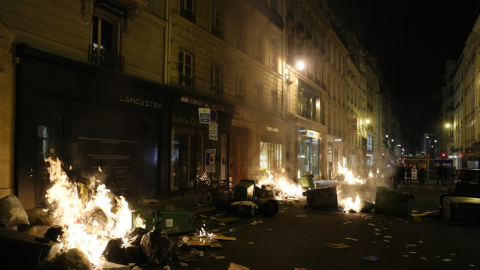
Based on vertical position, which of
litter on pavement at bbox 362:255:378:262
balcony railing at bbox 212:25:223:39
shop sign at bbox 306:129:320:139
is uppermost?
balcony railing at bbox 212:25:223:39

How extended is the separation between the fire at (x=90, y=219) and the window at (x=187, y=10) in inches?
373

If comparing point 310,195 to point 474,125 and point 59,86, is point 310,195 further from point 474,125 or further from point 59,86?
point 474,125

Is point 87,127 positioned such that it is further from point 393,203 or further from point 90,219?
point 393,203

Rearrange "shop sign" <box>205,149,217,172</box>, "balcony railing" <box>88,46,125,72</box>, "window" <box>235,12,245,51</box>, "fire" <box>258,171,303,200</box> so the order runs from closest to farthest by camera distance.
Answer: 1. "balcony railing" <box>88,46,125,72</box>
2. "shop sign" <box>205,149,217,172</box>
3. "fire" <box>258,171,303,200</box>
4. "window" <box>235,12,245,51</box>

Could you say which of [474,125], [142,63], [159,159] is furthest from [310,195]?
[474,125]

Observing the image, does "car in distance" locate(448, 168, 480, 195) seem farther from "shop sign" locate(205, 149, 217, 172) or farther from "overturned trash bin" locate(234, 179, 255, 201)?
"shop sign" locate(205, 149, 217, 172)

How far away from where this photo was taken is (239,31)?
20109 millimetres

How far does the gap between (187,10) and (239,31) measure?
505cm

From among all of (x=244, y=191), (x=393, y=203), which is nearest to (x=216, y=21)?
(x=244, y=191)

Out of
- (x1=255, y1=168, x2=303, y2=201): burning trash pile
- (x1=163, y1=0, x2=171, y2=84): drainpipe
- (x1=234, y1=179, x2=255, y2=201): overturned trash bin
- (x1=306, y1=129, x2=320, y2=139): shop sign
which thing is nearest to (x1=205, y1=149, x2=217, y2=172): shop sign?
(x1=234, y1=179, x2=255, y2=201): overturned trash bin

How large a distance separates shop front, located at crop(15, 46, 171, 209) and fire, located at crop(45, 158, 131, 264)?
0.62 meters

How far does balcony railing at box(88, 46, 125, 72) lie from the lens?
11289 mm

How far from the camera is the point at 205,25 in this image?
16.8 metres

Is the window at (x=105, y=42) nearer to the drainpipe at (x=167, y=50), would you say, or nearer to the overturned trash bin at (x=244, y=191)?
the drainpipe at (x=167, y=50)
